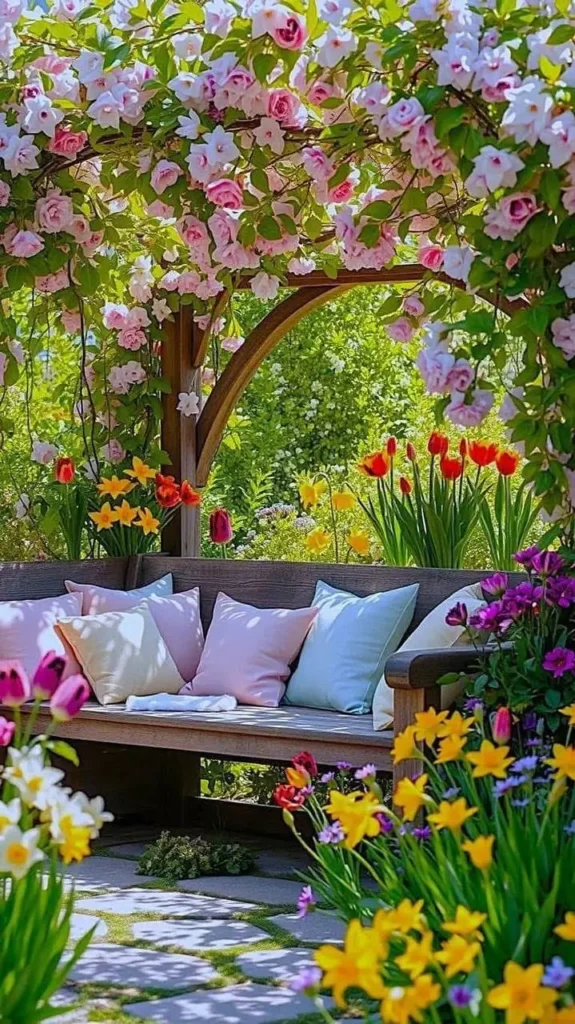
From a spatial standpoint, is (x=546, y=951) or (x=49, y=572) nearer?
(x=546, y=951)

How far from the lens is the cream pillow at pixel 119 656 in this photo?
16.4 feet

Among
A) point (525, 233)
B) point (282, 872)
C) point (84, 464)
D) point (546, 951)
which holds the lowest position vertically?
point (282, 872)

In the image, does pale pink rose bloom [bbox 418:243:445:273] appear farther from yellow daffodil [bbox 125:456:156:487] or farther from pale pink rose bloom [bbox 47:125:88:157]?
yellow daffodil [bbox 125:456:156:487]

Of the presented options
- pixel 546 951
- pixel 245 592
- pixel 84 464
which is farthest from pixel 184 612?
pixel 546 951

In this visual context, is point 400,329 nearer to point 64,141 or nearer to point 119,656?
point 64,141

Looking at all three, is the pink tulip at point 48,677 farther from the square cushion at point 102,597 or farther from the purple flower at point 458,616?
the square cushion at point 102,597

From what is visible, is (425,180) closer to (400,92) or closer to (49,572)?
(400,92)

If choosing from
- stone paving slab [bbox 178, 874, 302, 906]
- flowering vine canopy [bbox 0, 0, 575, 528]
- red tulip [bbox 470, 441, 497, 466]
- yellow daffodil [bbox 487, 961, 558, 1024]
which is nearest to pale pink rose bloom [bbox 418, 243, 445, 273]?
flowering vine canopy [bbox 0, 0, 575, 528]

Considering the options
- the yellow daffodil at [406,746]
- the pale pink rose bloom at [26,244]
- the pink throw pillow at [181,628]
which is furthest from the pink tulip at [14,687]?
the pink throw pillow at [181,628]

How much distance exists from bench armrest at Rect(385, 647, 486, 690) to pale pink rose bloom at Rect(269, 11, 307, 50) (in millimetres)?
1533

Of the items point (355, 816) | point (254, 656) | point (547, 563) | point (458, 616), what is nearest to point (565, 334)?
point (547, 563)

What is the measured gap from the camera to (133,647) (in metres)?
5.07

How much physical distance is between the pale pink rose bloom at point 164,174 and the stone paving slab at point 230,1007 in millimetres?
2142

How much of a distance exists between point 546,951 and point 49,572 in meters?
3.38
